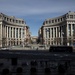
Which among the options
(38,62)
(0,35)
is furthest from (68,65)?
(0,35)

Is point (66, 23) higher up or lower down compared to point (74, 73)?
higher up

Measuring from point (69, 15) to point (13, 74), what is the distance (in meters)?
169

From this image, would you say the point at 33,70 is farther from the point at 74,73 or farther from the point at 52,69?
the point at 74,73

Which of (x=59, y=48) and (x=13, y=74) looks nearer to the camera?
(x=13, y=74)

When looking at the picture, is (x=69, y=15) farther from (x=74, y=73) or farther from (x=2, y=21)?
(x=74, y=73)

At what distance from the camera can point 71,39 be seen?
18700cm

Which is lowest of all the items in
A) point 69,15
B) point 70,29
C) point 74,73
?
point 74,73

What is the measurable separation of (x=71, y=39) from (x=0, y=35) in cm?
6830

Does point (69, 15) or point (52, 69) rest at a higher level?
point (69, 15)

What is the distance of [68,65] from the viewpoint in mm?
42406

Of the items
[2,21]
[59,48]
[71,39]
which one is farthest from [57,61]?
[2,21]

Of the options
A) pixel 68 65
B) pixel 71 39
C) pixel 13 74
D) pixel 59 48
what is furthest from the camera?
pixel 71 39

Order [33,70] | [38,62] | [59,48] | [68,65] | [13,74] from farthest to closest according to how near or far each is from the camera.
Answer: [59,48] → [38,62] → [68,65] → [33,70] → [13,74]

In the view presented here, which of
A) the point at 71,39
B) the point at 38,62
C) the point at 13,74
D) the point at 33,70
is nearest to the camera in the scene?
the point at 13,74
